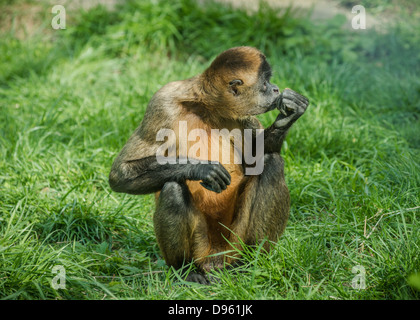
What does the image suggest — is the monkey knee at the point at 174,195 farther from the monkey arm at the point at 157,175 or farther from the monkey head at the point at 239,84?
the monkey head at the point at 239,84

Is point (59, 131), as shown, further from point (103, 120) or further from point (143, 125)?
point (143, 125)

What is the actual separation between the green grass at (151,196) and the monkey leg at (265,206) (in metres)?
0.16

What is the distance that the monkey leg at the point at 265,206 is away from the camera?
13.8 ft

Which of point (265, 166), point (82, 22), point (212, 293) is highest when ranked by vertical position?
point (82, 22)

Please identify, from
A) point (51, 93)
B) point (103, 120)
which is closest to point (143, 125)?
point (103, 120)

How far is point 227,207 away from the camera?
4.41 metres

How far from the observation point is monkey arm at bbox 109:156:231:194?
389cm

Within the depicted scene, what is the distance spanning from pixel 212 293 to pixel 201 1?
635 cm

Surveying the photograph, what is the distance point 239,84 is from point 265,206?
1.02 metres

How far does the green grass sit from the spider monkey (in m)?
0.25

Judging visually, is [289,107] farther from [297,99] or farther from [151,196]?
[151,196]

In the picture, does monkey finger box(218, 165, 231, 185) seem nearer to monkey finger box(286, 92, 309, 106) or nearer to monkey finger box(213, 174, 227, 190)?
monkey finger box(213, 174, 227, 190)

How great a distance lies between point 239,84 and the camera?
4215mm

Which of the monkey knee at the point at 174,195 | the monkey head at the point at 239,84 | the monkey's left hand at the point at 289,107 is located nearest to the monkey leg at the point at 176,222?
the monkey knee at the point at 174,195
